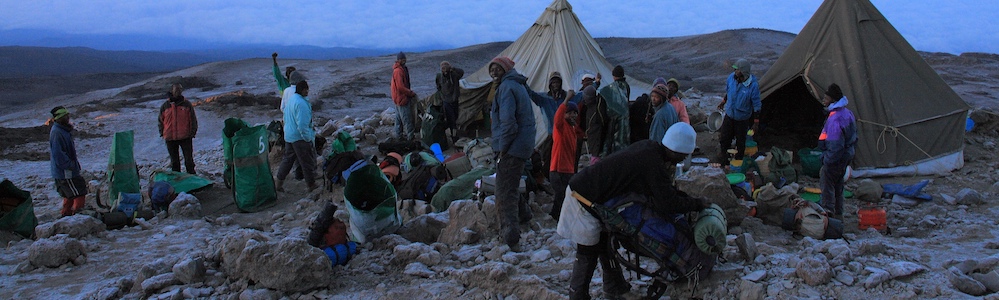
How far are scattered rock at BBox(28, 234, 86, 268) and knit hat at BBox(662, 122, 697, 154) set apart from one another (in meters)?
4.18

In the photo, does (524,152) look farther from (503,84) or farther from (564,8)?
(564,8)

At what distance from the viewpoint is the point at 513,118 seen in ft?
15.1

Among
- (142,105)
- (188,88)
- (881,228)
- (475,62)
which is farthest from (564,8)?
(475,62)

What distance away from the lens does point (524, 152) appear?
15.5 ft

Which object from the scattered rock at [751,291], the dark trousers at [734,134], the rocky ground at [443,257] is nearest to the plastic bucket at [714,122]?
the dark trousers at [734,134]

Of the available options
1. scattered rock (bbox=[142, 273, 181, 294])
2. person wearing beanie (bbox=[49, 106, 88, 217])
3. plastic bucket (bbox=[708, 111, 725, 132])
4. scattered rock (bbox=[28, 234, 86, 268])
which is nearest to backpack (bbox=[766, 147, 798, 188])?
plastic bucket (bbox=[708, 111, 725, 132])

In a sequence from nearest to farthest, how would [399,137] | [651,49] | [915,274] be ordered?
[915,274] → [399,137] → [651,49]

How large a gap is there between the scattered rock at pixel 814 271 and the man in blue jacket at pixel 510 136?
1.98 metres

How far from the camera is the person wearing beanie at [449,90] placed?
8964mm

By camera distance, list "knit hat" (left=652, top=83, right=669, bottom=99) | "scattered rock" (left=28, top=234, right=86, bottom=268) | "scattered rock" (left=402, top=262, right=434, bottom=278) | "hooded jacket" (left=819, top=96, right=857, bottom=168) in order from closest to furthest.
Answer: "scattered rock" (left=402, top=262, right=434, bottom=278) < "scattered rock" (left=28, top=234, right=86, bottom=268) < "hooded jacket" (left=819, top=96, right=857, bottom=168) < "knit hat" (left=652, top=83, right=669, bottom=99)

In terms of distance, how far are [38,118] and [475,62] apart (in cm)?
1826

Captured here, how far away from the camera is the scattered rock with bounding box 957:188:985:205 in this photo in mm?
6254

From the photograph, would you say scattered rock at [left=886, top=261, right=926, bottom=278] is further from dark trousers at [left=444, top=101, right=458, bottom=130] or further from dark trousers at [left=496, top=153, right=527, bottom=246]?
dark trousers at [left=444, top=101, right=458, bottom=130]

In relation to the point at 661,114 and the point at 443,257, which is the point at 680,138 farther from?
the point at 661,114
